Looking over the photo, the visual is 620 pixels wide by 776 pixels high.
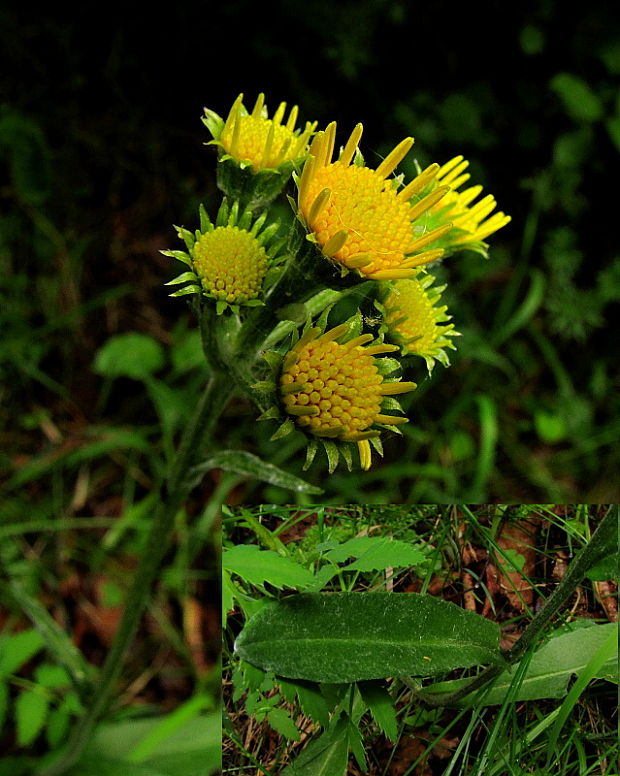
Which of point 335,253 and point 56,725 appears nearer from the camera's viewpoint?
point 335,253

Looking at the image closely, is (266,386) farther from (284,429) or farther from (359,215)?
(359,215)

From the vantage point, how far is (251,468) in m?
1.07

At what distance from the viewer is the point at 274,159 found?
99 cm

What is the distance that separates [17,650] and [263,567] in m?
1.22

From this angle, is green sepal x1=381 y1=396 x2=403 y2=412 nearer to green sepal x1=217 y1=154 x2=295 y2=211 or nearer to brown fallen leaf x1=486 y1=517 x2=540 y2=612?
brown fallen leaf x1=486 y1=517 x2=540 y2=612

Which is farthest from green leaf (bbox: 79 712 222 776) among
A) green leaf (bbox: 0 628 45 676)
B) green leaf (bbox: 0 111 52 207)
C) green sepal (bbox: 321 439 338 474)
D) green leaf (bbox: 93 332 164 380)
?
green leaf (bbox: 0 111 52 207)

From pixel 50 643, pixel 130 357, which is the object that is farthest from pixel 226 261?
pixel 130 357

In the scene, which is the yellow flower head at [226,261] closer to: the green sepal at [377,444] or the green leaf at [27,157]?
the green sepal at [377,444]

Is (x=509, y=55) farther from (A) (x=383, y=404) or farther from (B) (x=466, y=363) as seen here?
(A) (x=383, y=404)

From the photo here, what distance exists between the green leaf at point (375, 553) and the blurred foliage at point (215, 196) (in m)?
1.42

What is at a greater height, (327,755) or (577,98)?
(577,98)

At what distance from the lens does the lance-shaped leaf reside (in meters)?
0.71

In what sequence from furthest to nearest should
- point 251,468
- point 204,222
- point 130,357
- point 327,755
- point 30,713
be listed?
point 130,357, point 30,713, point 251,468, point 204,222, point 327,755

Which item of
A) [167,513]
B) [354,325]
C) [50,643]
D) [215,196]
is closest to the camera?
[354,325]
